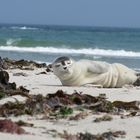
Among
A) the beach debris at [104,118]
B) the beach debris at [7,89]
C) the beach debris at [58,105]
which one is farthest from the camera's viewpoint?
the beach debris at [7,89]

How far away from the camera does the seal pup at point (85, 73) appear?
402 inches

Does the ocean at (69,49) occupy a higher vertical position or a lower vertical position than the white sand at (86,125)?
lower

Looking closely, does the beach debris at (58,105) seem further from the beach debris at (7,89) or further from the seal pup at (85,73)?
the seal pup at (85,73)

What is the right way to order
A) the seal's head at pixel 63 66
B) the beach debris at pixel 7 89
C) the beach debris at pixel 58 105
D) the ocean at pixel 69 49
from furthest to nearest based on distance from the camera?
the ocean at pixel 69 49, the seal's head at pixel 63 66, the beach debris at pixel 7 89, the beach debris at pixel 58 105

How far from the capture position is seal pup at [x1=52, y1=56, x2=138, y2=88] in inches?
402

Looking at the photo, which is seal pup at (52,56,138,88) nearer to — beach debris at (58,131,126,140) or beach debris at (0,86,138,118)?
beach debris at (0,86,138,118)

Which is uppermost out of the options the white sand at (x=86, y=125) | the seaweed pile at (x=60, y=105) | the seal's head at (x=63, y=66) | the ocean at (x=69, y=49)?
the seal's head at (x=63, y=66)

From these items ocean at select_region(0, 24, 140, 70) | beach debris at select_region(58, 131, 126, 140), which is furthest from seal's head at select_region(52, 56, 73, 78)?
ocean at select_region(0, 24, 140, 70)

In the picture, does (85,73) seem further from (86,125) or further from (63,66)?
(86,125)

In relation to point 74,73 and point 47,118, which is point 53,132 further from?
point 74,73

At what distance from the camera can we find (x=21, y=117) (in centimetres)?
701

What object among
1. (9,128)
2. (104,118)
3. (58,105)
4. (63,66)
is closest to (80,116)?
(104,118)

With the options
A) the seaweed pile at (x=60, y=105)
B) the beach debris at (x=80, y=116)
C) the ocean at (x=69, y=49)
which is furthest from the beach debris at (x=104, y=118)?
the ocean at (x=69, y=49)

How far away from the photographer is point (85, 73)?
10391 mm
